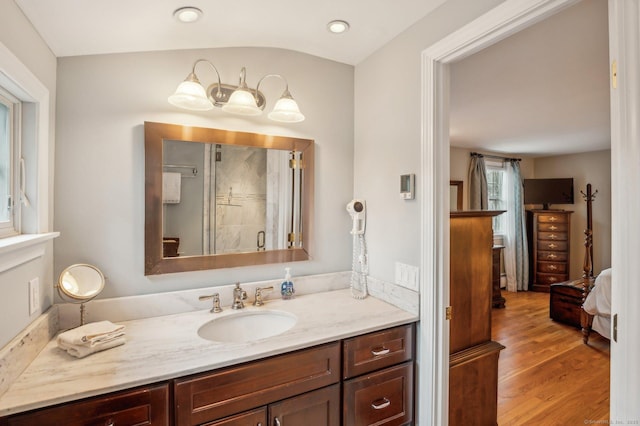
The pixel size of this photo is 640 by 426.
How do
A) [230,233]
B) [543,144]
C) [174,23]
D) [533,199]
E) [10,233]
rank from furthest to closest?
[533,199] → [543,144] → [230,233] → [174,23] → [10,233]

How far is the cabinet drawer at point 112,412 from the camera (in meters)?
0.96

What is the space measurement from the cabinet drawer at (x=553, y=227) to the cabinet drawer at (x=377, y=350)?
4964 millimetres

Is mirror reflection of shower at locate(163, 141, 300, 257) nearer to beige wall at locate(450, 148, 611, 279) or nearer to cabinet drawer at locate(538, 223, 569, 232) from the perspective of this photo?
beige wall at locate(450, 148, 611, 279)

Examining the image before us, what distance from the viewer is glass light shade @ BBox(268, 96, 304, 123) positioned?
5.74 ft

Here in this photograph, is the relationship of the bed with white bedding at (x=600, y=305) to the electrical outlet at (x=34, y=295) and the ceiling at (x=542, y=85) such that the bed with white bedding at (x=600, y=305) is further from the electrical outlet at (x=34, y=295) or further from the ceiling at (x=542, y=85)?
the electrical outlet at (x=34, y=295)

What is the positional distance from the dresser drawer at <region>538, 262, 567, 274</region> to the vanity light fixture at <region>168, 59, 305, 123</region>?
17.8 ft

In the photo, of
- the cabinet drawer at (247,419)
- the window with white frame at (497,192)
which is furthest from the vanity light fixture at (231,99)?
the window with white frame at (497,192)

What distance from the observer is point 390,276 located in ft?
5.97

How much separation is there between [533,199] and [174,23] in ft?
19.6

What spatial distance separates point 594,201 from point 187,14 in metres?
6.27

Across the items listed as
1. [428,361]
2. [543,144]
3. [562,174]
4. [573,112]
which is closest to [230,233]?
[428,361]

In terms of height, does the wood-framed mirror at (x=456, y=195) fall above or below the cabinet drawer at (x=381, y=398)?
above

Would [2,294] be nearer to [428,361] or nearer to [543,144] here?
[428,361]

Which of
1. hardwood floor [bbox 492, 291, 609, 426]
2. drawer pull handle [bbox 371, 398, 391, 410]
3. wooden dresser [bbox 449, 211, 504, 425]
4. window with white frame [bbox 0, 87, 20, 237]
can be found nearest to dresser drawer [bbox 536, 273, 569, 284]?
hardwood floor [bbox 492, 291, 609, 426]
